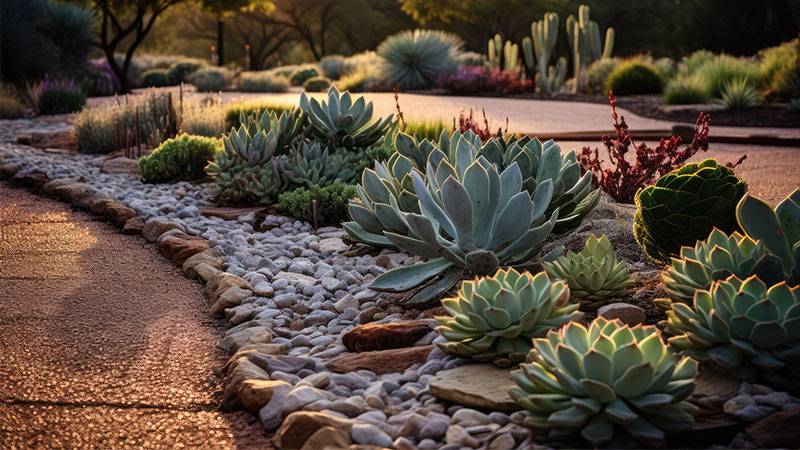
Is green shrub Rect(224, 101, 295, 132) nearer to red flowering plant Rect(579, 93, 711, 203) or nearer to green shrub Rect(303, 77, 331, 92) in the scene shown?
red flowering plant Rect(579, 93, 711, 203)

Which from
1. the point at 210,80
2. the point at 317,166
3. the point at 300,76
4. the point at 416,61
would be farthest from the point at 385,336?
the point at 300,76

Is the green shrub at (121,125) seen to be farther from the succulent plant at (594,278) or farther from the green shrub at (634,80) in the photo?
the green shrub at (634,80)

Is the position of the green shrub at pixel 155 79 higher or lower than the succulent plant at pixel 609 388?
higher

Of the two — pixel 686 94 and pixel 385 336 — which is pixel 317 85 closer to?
pixel 686 94

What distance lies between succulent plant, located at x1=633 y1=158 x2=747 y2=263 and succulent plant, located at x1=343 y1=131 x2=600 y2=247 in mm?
511

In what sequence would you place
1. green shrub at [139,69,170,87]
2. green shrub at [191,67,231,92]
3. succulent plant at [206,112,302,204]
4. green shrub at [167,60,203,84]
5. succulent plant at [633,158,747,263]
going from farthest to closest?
green shrub at [167,60,203,84] < green shrub at [139,69,170,87] < green shrub at [191,67,231,92] < succulent plant at [206,112,302,204] < succulent plant at [633,158,747,263]

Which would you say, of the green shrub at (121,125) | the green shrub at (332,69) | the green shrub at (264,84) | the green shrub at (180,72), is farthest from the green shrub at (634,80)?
the green shrub at (180,72)

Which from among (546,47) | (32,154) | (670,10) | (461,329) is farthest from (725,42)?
(461,329)

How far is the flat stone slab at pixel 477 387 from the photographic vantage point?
3.40 metres

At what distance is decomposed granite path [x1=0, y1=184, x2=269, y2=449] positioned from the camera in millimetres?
3607

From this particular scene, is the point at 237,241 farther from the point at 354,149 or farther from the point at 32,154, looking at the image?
the point at 32,154

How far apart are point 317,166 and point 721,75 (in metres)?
13.0

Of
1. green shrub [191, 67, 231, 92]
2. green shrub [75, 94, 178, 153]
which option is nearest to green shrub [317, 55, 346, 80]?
green shrub [191, 67, 231, 92]

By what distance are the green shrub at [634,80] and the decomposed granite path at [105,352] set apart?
15.5 meters
